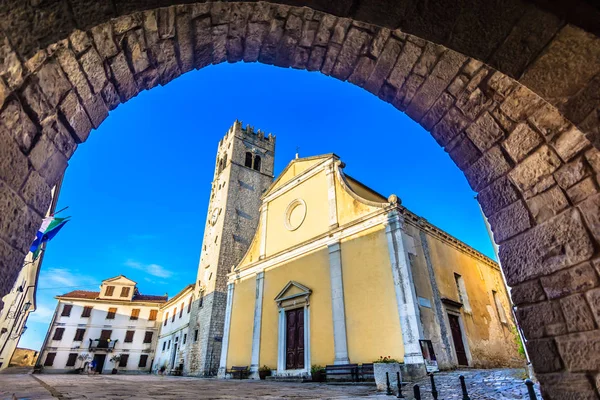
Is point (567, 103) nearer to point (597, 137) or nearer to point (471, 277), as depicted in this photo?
point (597, 137)

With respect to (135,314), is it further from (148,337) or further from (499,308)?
(499,308)

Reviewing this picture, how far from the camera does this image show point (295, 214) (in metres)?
14.9

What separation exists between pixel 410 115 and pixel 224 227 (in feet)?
65.6

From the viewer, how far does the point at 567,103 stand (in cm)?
181

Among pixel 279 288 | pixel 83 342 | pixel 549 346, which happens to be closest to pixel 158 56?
pixel 549 346

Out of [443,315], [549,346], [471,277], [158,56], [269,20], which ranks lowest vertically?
[549,346]

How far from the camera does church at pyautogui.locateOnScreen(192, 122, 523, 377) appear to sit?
9609 mm

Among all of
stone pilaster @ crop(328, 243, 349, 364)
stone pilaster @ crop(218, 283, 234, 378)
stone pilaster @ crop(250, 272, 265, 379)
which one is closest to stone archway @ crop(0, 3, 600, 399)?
stone pilaster @ crop(328, 243, 349, 364)

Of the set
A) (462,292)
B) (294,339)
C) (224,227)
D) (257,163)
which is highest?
(257,163)

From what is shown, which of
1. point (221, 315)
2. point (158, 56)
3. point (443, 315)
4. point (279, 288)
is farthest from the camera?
point (221, 315)

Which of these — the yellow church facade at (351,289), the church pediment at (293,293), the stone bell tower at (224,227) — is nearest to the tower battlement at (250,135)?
the stone bell tower at (224,227)

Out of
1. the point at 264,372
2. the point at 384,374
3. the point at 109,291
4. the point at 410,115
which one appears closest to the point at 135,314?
the point at 109,291

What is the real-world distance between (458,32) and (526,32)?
14.3 inches

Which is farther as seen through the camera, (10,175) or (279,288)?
(279,288)
